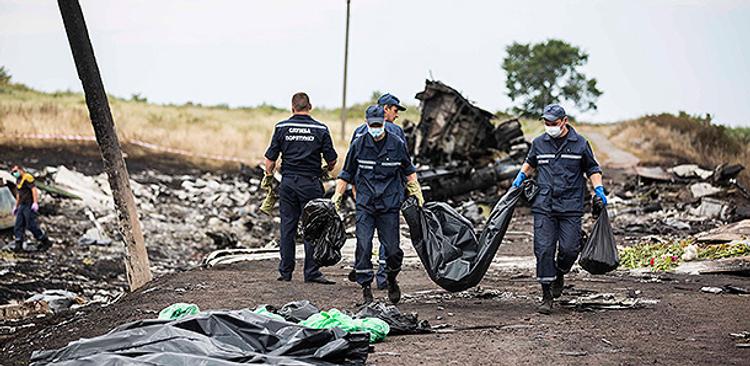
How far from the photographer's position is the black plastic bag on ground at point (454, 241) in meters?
9.05

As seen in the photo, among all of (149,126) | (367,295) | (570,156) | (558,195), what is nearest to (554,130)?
(570,156)

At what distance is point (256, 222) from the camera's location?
2283 centimetres

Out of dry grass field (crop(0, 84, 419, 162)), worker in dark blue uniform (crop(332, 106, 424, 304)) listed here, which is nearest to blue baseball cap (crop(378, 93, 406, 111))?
worker in dark blue uniform (crop(332, 106, 424, 304))

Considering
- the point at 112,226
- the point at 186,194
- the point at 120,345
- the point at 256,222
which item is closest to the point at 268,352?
the point at 120,345

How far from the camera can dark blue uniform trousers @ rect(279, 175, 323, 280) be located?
10680 mm

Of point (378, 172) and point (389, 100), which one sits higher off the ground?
point (389, 100)

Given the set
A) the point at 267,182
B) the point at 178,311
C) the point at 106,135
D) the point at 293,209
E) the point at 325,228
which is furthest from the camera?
the point at 106,135

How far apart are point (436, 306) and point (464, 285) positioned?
389mm

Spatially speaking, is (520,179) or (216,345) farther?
(520,179)

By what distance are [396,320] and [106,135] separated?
543 centimetres

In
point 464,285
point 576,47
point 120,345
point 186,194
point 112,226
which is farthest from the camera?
point 576,47

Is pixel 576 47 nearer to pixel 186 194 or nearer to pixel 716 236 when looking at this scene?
pixel 186 194

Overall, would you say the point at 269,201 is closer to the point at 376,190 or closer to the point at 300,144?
the point at 300,144

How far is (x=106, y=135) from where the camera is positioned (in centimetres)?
1164
